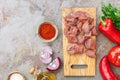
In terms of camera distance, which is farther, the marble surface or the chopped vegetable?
the marble surface

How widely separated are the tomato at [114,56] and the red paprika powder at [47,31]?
307mm

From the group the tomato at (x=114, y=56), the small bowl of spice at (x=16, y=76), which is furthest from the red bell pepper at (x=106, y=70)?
the small bowl of spice at (x=16, y=76)

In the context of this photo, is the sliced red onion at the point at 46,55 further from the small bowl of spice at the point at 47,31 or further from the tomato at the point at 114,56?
the tomato at the point at 114,56

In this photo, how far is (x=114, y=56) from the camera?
6.53 feet

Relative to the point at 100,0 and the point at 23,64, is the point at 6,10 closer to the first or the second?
the point at 23,64

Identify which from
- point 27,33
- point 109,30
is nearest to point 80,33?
point 109,30

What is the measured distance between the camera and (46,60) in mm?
2049

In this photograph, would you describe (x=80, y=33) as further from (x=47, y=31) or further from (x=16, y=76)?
(x=16, y=76)

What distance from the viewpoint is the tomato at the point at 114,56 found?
1989mm

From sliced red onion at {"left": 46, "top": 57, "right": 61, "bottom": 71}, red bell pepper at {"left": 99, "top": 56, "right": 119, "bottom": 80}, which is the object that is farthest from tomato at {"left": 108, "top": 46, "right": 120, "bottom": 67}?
sliced red onion at {"left": 46, "top": 57, "right": 61, "bottom": 71}

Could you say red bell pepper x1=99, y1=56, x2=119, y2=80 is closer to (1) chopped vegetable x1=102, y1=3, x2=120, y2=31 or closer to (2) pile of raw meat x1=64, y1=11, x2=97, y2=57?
(2) pile of raw meat x1=64, y1=11, x2=97, y2=57

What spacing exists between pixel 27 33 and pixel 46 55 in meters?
0.16

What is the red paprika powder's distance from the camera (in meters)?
2.03

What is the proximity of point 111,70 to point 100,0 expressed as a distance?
367 mm
